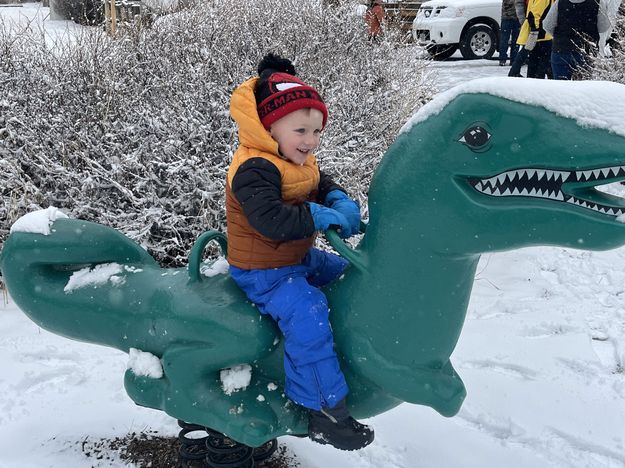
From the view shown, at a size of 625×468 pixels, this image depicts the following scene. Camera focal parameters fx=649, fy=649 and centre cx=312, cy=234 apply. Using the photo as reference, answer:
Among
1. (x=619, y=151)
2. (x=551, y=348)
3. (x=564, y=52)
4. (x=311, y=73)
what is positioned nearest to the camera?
(x=619, y=151)

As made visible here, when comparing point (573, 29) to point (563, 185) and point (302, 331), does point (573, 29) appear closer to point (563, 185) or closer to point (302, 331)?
point (563, 185)

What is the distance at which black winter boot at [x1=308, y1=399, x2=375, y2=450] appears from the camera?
186 centimetres

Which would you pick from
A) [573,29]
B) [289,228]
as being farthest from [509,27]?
[289,228]

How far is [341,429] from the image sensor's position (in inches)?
73.2

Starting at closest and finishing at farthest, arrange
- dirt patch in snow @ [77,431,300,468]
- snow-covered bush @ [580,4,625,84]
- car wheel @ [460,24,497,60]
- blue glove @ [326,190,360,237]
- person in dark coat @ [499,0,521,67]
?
blue glove @ [326,190,360,237] → dirt patch in snow @ [77,431,300,468] → snow-covered bush @ [580,4,625,84] → person in dark coat @ [499,0,521,67] → car wheel @ [460,24,497,60]

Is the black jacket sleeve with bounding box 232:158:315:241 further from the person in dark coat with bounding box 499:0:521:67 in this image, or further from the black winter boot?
the person in dark coat with bounding box 499:0:521:67

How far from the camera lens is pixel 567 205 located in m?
1.63

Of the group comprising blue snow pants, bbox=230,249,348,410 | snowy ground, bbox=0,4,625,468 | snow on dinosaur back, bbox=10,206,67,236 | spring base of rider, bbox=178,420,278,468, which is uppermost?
snow on dinosaur back, bbox=10,206,67,236

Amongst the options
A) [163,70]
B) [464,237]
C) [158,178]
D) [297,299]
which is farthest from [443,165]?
[163,70]

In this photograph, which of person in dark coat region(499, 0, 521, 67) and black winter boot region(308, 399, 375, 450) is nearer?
black winter boot region(308, 399, 375, 450)

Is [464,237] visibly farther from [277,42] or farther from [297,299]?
[277,42]

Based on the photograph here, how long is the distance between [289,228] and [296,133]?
294 millimetres

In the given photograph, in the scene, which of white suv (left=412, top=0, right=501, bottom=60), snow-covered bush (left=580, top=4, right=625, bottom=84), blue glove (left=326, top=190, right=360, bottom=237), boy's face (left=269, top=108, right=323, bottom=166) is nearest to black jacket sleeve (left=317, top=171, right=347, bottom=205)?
blue glove (left=326, top=190, right=360, bottom=237)

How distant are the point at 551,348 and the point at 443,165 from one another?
2.29m
